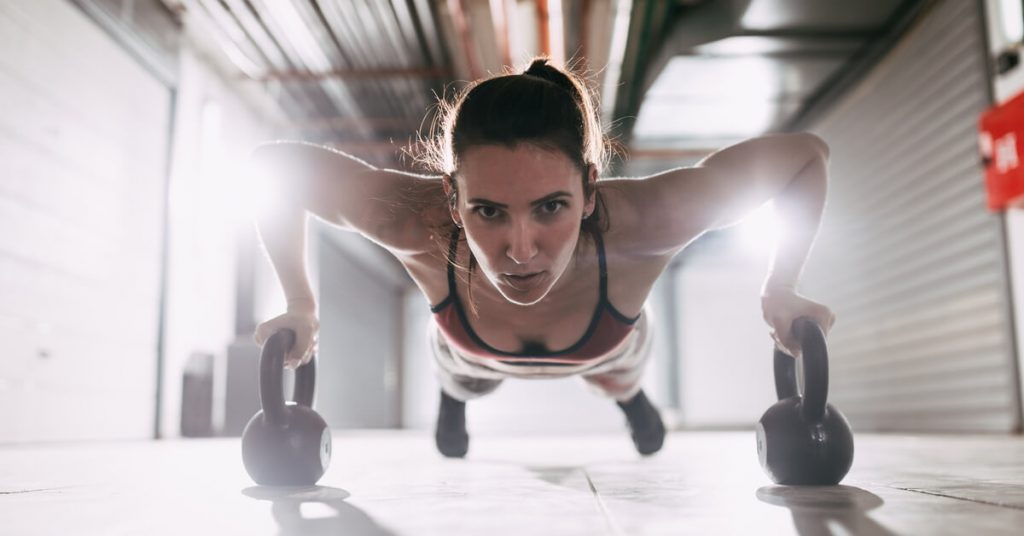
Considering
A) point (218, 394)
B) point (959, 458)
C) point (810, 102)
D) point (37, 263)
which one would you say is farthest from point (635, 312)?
point (810, 102)

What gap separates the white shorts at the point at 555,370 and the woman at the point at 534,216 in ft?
0.32

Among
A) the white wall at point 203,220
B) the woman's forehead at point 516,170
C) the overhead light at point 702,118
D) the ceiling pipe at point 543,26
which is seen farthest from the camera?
the overhead light at point 702,118

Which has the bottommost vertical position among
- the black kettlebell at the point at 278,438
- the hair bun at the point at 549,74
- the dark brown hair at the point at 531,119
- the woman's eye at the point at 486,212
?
→ the black kettlebell at the point at 278,438

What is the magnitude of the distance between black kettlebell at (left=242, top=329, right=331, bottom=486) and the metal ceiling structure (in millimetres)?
3570

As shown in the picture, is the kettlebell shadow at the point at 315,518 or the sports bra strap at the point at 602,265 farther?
the sports bra strap at the point at 602,265

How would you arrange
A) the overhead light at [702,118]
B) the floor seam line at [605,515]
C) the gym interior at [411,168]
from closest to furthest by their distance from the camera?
the floor seam line at [605,515]
the gym interior at [411,168]
the overhead light at [702,118]

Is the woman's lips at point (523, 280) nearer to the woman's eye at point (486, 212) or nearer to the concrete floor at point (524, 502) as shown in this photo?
the woman's eye at point (486, 212)

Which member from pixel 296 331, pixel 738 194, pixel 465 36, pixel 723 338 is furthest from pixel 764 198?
pixel 723 338

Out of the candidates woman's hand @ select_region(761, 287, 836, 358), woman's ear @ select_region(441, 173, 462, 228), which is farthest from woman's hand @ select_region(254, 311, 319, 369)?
woman's hand @ select_region(761, 287, 836, 358)

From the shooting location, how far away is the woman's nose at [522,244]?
5.05 feet

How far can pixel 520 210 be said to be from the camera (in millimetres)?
1526

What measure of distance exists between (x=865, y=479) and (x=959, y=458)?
0.95 meters

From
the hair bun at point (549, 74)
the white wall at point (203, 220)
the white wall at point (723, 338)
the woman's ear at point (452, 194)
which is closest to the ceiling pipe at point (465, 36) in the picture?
the white wall at point (203, 220)

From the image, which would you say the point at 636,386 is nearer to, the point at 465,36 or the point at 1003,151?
the point at 1003,151
